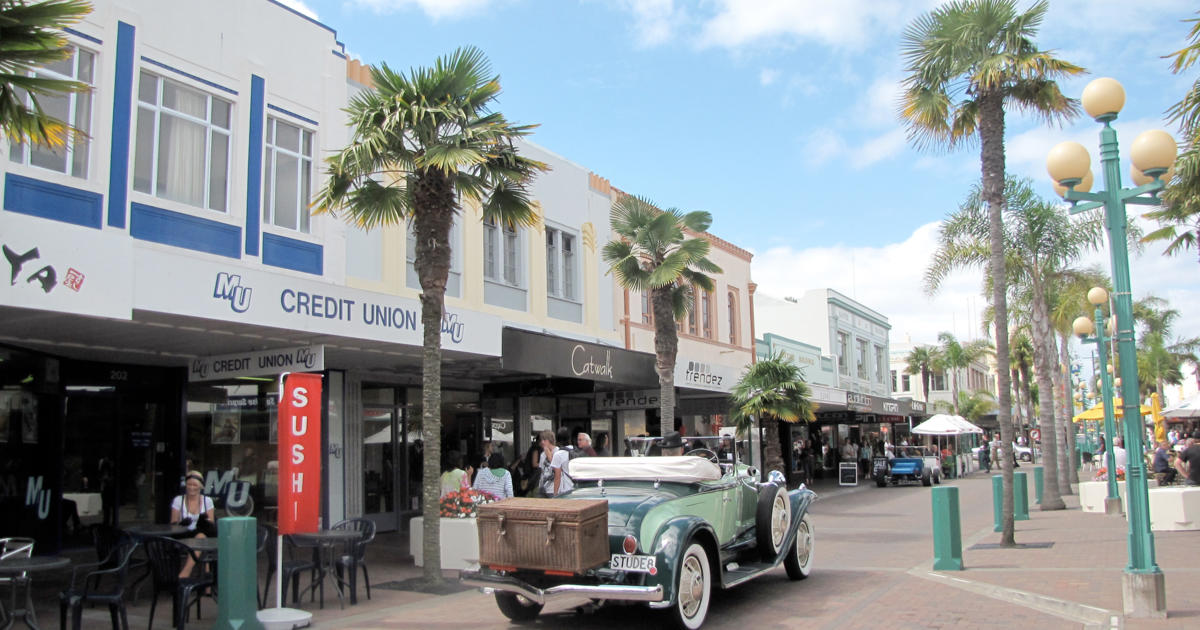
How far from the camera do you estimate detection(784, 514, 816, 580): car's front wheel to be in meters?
10.2

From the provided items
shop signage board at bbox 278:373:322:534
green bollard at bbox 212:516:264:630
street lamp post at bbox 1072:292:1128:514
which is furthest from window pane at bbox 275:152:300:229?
street lamp post at bbox 1072:292:1128:514

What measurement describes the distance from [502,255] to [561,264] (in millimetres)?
2194

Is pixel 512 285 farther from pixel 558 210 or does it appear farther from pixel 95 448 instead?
pixel 95 448

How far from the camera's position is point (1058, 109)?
1353 centimetres

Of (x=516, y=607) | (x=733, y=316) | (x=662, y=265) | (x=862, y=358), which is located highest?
(x=733, y=316)

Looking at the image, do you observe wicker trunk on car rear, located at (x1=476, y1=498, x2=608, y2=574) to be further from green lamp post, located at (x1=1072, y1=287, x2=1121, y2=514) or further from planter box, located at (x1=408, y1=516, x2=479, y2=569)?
green lamp post, located at (x1=1072, y1=287, x2=1121, y2=514)

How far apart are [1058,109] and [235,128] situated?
39.8 ft

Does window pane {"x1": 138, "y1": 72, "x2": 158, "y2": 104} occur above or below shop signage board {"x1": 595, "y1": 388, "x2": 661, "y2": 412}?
above

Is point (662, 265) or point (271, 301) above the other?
point (662, 265)

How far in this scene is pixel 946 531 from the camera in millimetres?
10859

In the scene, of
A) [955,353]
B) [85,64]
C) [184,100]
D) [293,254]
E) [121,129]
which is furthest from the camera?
[955,353]

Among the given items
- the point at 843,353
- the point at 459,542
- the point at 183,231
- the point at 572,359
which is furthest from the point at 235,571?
the point at 843,353

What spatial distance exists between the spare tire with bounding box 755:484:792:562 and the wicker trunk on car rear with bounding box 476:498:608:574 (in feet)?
8.50

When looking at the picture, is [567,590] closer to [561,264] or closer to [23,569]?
[23,569]
